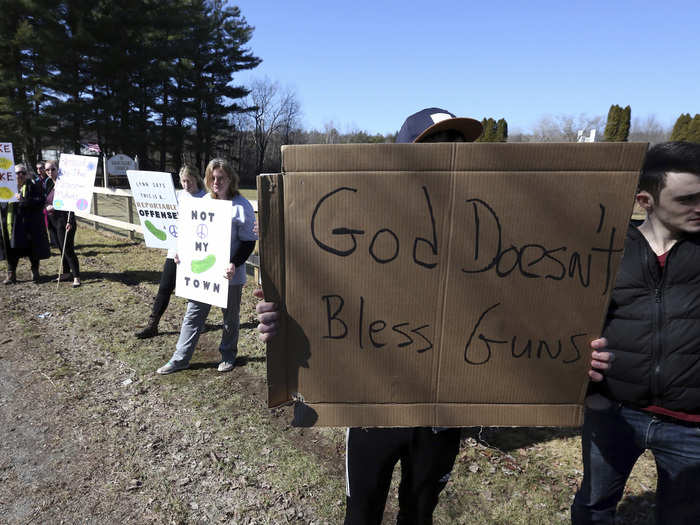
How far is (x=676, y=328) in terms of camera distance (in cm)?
153

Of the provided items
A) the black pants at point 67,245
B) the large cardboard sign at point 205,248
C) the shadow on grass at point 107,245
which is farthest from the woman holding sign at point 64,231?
the large cardboard sign at point 205,248

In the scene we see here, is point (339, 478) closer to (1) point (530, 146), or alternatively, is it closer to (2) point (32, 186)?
(1) point (530, 146)

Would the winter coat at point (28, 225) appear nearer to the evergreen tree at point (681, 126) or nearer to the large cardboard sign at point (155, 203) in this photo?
the large cardboard sign at point (155, 203)

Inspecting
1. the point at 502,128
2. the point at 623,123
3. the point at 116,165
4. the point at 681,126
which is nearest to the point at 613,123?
the point at 623,123

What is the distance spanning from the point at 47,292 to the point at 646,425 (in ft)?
25.4

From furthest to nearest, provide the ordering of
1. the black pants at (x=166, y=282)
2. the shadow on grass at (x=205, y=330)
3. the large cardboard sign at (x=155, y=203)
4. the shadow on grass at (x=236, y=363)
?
the large cardboard sign at (x=155, y=203), the shadow on grass at (x=205, y=330), the black pants at (x=166, y=282), the shadow on grass at (x=236, y=363)

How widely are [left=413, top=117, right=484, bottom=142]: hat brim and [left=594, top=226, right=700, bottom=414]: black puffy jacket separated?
0.80 meters

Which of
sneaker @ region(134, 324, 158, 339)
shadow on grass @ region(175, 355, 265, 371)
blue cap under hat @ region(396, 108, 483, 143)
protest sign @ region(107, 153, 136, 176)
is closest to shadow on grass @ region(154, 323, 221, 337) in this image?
sneaker @ region(134, 324, 158, 339)

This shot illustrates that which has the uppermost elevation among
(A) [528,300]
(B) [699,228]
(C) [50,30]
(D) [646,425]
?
(C) [50,30]

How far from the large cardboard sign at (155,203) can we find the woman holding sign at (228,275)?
2873mm

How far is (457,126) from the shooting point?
1.47 m

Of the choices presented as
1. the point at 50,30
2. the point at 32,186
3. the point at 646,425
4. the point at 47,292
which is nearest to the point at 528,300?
the point at 646,425

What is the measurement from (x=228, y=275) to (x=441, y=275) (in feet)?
8.82

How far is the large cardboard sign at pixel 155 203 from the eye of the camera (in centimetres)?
650
